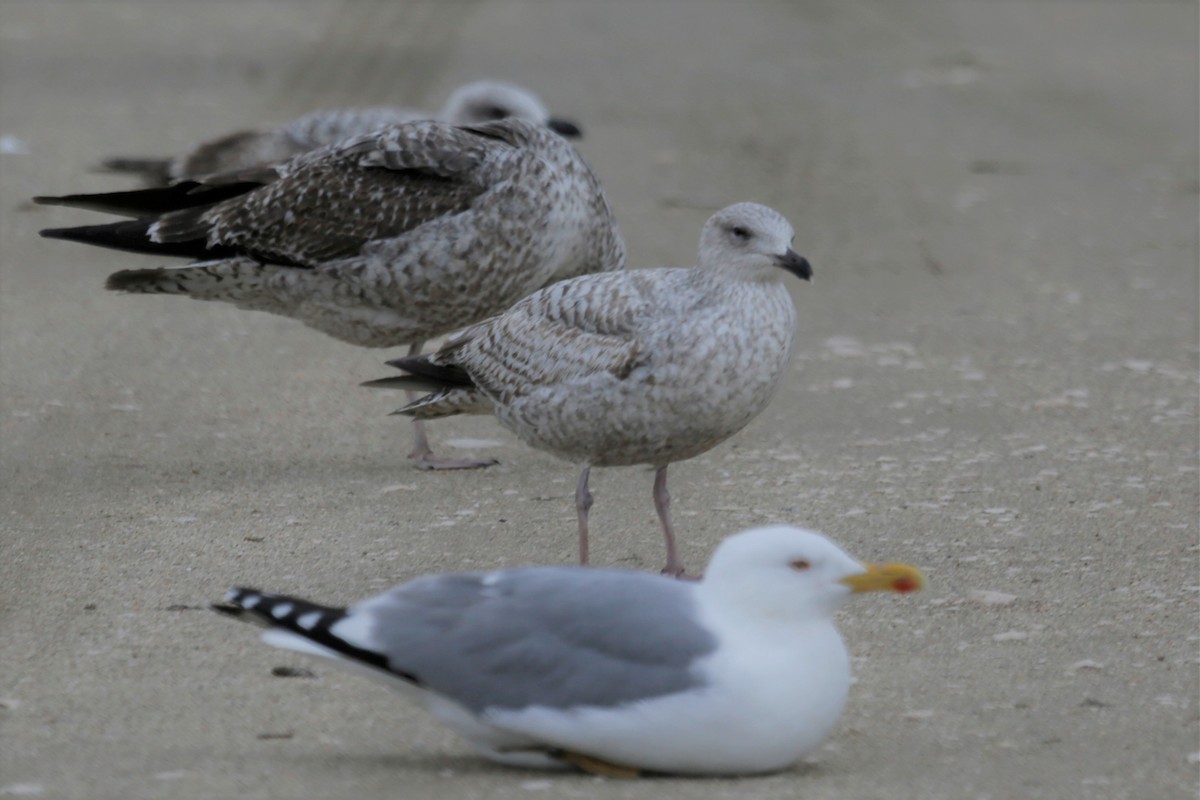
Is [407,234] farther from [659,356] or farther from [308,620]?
[308,620]

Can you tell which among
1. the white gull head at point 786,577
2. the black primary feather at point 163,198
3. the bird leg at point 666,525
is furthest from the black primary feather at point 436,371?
the white gull head at point 786,577

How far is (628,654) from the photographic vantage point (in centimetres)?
383

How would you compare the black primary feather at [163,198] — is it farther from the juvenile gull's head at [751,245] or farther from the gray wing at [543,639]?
the gray wing at [543,639]

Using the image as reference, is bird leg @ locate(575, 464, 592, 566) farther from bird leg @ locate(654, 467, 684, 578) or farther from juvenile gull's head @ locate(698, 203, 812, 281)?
juvenile gull's head @ locate(698, 203, 812, 281)

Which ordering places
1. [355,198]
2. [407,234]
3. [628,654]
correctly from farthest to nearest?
1. [355,198]
2. [407,234]
3. [628,654]

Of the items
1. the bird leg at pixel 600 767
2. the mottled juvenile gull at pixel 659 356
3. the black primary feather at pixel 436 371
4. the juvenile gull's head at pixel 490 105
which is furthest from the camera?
the juvenile gull's head at pixel 490 105

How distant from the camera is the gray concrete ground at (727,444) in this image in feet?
13.8

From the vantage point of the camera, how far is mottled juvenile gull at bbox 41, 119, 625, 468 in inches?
269

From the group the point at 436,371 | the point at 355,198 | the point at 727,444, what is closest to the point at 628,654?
the point at 436,371

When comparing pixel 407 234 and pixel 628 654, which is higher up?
pixel 407 234

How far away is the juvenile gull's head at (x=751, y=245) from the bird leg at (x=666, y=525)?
717 millimetres

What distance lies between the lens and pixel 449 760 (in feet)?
13.3

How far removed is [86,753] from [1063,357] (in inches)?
208

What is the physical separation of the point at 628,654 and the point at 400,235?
3384 mm
